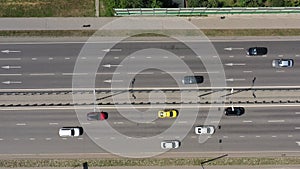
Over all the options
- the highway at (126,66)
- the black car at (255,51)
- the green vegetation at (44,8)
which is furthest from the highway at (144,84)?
the green vegetation at (44,8)

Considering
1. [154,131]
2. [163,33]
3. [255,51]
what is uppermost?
[163,33]

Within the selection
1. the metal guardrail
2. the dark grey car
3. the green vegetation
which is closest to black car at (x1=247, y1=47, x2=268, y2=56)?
the metal guardrail

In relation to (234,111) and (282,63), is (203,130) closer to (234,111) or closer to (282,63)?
(234,111)

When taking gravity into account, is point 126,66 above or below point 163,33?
below

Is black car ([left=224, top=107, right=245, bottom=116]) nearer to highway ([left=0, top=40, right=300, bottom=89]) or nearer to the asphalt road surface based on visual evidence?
the asphalt road surface

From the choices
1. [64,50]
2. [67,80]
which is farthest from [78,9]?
[67,80]

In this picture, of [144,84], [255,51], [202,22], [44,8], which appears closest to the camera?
[144,84]

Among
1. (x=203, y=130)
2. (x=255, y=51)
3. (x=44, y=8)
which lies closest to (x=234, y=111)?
(x=203, y=130)

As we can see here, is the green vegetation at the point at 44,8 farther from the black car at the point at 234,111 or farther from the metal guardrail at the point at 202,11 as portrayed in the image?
the black car at the point at 234,111
